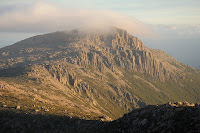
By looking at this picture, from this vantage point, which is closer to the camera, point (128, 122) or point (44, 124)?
point (128, 122)

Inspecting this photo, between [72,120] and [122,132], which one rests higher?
[122,132]

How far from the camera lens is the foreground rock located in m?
56.4

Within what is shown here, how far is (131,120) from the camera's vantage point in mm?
74500

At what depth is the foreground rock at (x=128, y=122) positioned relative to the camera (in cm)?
5643

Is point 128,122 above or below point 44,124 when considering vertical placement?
above

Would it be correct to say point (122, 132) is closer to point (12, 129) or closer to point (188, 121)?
point (188, 121)

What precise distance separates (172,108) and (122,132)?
21.5m

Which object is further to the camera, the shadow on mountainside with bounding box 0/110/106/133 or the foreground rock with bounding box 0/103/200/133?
the shadow on mountainside with bounding box 0/110/106/133


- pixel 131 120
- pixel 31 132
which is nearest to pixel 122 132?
pixel 131 120

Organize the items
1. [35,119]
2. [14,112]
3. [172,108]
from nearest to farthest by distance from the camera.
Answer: [172,108] < [35,119] < [14,112]

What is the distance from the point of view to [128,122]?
7412cm

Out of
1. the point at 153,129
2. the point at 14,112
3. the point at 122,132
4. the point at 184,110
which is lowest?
the point at 14,112

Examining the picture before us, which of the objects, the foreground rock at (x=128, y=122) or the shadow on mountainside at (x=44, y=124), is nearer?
the foreground rock at (x=128, y=122)

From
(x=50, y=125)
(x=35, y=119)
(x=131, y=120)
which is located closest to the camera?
(x=131, y=120)
